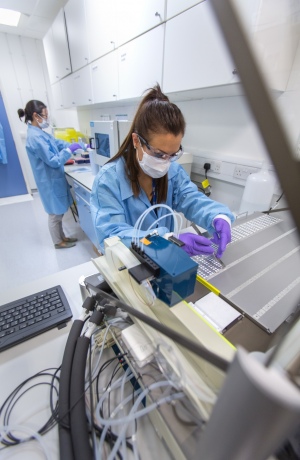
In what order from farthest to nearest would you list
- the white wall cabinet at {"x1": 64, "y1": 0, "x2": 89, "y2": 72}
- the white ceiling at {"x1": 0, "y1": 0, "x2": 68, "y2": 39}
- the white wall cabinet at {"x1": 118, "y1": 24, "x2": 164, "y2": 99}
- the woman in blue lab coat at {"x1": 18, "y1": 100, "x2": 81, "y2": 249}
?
the white ceiling at {"x1": 0, "y1": 0, "x2": 68, "y2": 39}, the white wall cabinet at {"x1": 64, "y1": 0, "x2": 89, "y2": 72}, the woman in blue lab coat at {"x1": 18, "y1": 100, "x2": 81, "y2": 249}, the white wall cabinet at {"x1": 118, "y1": 24, "x2": 164, "y2": 99}

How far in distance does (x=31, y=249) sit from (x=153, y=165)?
2.16m

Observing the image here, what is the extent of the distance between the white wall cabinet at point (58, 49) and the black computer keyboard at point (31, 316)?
128 inches

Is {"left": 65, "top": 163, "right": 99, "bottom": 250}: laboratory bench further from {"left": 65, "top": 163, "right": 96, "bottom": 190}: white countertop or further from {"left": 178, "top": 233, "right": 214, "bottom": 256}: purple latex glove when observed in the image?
{"left": 178, "top": 233, "right": 214, "bottom": 256}: purple latex glove

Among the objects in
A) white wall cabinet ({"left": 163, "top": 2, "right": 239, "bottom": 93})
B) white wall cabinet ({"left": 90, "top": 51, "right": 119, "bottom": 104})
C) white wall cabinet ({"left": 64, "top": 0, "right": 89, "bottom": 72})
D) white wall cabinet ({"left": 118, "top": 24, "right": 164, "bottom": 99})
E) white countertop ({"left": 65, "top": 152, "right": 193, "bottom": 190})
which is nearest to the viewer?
white wall cabinet ({"left": 163, "top": 2, "right": 239, "bottom": 93})

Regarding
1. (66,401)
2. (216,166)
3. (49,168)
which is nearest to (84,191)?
(49,168)

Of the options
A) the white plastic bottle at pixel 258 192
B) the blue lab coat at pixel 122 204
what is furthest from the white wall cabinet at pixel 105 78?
the white plastic bottle at pixel 258 192

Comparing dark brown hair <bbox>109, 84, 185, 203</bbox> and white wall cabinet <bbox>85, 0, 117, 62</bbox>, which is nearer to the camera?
dark brown hair <bbox>109, 84, 185, 203</bbox>

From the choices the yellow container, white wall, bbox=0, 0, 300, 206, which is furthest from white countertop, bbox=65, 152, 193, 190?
the yellow container

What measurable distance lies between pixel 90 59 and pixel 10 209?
8.29 feet

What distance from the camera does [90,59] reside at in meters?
2.22

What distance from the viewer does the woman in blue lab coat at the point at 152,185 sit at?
82 cm

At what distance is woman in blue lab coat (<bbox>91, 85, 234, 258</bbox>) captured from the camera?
82cm

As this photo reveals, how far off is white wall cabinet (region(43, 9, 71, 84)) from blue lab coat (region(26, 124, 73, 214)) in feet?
4.79

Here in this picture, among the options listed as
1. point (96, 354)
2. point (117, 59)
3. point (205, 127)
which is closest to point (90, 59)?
point (117, 59)
